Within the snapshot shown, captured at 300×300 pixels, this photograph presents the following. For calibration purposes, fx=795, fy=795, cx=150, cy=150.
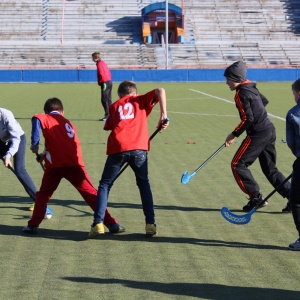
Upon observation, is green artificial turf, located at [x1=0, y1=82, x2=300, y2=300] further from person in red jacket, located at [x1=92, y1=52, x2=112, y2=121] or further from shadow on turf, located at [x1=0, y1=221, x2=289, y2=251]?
person in red jacket, located at [x1=92, y1=52, x2=112, y2=121]

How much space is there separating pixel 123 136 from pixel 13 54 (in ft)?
158

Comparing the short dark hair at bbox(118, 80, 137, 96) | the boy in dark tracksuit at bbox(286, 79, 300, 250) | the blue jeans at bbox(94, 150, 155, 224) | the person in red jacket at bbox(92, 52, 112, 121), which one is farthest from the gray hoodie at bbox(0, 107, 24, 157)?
the person in red jacket at bbox(92, 52, 112, 121)

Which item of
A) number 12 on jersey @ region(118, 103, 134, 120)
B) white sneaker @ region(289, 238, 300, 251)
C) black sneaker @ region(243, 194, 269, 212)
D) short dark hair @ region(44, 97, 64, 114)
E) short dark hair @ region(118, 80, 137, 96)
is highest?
short dark hair @ region(118, 80, 137, 96)

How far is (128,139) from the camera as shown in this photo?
26.1 ft

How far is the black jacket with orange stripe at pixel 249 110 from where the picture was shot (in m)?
8.98

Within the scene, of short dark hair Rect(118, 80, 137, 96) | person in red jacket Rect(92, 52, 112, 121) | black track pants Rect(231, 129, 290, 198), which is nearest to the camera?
short dark hair Rect(118, 80, 137, 96)

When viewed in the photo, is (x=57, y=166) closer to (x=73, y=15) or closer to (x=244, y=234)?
(x=244, y=234)

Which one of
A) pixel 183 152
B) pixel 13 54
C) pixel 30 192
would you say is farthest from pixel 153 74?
pixel 30 192

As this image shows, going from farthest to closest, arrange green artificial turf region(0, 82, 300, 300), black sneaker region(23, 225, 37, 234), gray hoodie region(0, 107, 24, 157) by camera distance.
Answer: gray hoodie region(0, 107, 24, 157) → black sneaker region(23, 225, 37, 234) → green artificial turf region(0, 82, 300, 300)

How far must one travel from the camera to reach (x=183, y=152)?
1502 centimetres

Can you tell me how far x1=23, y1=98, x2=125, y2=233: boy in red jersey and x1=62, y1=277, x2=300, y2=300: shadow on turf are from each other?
1.90 meters

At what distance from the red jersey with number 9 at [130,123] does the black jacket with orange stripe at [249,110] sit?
1338mm

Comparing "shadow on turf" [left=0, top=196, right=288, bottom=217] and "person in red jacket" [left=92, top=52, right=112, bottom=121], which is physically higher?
"shadow on turf" [left=0, top=196, right=288, bottom=217]

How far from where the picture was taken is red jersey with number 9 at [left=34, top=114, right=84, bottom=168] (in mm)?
8172
